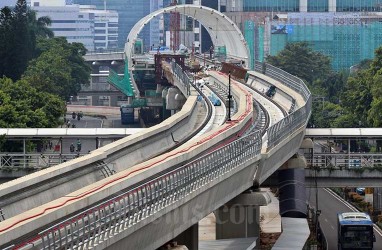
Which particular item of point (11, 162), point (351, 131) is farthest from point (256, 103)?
point (11, 162)

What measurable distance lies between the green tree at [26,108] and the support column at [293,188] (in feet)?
66.5

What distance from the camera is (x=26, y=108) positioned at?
8162 centimetres

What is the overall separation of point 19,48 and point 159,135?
2662 inches

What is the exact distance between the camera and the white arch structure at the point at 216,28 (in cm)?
12119

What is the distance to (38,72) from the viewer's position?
12356 centimetres

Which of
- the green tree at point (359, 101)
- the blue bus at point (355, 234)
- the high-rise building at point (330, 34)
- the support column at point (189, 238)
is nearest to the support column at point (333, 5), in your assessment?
the high-rise building at point (330, 34)

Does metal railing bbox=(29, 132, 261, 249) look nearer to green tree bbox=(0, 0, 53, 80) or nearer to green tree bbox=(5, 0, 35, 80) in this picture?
green tree bbox=(0, 0, 53, 80)

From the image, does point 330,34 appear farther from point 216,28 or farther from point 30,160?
point 30,160

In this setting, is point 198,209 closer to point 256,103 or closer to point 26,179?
point 26,179

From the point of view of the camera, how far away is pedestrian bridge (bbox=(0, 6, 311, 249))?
28.6 metres

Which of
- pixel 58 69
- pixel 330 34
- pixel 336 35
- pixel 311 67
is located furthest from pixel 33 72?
pixel 336 35

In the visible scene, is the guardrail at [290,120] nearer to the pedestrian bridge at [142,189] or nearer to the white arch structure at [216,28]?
the pedestrian bridge at [142,189]

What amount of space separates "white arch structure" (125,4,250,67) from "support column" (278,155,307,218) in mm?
61628

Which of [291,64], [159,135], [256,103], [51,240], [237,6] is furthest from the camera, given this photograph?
[237,6]
